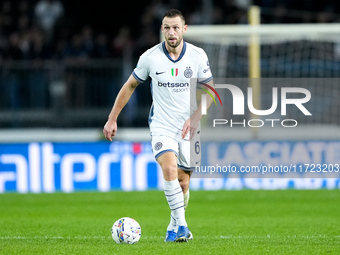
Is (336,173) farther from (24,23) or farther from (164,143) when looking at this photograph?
(24,23)

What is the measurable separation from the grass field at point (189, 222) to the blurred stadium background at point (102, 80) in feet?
1.50

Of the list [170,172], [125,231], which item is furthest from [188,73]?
[125,231]

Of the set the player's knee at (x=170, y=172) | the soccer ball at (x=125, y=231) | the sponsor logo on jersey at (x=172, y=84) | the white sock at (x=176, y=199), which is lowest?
the soccer ball at (x=125, y=231)

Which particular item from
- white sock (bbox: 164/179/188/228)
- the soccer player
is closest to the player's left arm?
the soccer player

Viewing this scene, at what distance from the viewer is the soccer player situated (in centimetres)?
630

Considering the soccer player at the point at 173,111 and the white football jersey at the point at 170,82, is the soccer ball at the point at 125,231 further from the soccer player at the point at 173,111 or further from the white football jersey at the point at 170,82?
the white football jersey at the point at 170,82

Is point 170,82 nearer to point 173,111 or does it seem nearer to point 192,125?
point 173,111

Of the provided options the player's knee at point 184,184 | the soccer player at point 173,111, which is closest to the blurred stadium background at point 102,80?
the player's knee at point 184,184

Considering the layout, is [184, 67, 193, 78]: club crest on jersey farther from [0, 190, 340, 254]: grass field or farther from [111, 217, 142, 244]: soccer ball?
[0, 190, 340, 254]: grass field

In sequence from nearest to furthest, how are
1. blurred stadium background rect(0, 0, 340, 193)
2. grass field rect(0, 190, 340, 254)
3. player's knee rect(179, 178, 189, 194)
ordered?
grass field rect(0, 190, 340, 254) → player's knee rect(179, 178, 189, 194) → blurred stadium background rect(0, 0, 340, 193)

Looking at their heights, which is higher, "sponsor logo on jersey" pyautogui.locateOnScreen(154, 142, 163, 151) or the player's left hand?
the player's left hand

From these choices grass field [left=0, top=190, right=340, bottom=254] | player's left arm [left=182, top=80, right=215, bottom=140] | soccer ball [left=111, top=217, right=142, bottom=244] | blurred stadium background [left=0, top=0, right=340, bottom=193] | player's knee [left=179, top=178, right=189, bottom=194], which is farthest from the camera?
blurred stadium background [left=0, top=0, right=340, bottom=193]

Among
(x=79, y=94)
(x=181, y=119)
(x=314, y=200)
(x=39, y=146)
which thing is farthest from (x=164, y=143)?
(x=79, y=94)

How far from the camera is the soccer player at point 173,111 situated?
20.7ft
